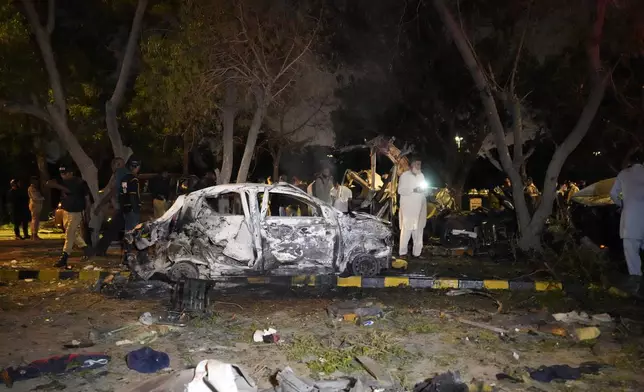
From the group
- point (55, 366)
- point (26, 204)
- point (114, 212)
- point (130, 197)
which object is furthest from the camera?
point (26, 204)

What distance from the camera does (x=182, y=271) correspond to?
9.02m

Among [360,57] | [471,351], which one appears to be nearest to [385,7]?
[360,57]

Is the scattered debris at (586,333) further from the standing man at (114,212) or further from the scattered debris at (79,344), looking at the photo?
the standing man at (114,212)

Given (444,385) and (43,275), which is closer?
(444,385)

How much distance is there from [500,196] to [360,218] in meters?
6.26


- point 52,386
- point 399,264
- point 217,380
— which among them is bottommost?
point 52,386

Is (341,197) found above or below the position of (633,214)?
above

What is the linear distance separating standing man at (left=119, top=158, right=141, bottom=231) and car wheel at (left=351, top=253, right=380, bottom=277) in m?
→ 4.49

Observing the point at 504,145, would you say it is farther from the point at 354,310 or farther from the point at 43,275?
the point at 43,275

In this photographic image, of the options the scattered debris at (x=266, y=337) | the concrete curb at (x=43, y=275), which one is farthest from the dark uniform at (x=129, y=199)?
the scattered debris at (x=266, y=337)

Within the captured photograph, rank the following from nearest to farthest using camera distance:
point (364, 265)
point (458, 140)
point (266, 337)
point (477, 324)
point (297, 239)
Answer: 1. point (266, 337)
2. point (477, 324)
3. point (297, 239)
4. point (364, 265)
5. point (458, 140)

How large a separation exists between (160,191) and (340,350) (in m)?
8.70

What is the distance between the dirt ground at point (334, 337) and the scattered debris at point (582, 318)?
0.50ft

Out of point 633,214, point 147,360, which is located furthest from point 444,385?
point 633,214
